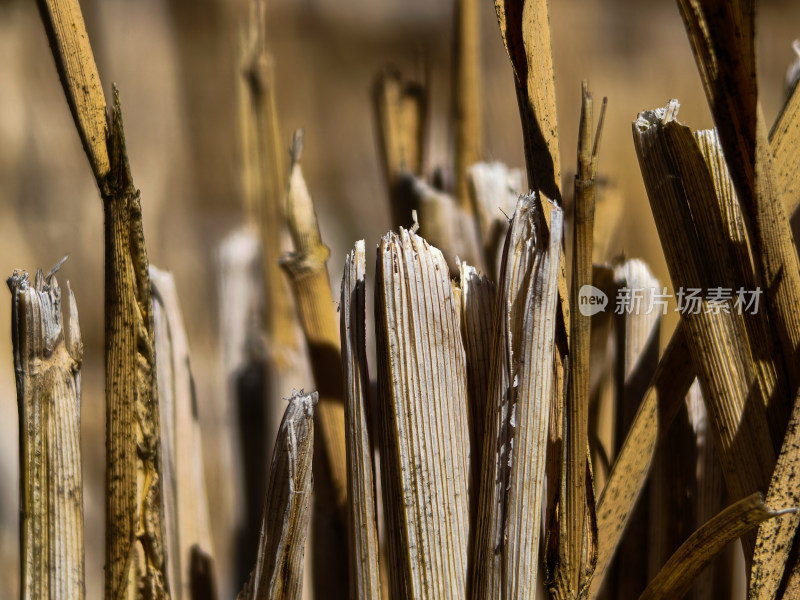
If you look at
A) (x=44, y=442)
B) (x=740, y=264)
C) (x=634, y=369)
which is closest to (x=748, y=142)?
(x=740, y=264)

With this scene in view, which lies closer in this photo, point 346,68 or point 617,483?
point 617,483

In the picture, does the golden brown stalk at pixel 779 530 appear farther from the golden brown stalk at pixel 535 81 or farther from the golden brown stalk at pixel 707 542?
the golden brown stalk at pixel 535 81

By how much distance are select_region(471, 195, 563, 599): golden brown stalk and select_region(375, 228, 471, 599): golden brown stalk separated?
0.01 m

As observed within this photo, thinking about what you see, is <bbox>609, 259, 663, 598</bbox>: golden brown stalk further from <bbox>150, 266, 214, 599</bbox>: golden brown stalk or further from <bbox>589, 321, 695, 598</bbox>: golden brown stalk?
<bbox>150, 266, 214, 599</bbox>: golden brown stalk

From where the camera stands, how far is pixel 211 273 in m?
0.49

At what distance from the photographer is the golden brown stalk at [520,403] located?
23 centimetres

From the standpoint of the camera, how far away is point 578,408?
0.78 feet

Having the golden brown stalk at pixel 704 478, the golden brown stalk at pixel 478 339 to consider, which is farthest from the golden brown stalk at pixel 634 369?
the golden brown stalk at pixel 478 339

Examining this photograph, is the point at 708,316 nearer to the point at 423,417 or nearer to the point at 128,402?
the point at 423,417

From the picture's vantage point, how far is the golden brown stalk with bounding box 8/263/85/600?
275mm

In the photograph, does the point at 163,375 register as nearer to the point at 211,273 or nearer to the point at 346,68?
the point at 211,273

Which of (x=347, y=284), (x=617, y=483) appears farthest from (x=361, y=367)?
(x=617, y=483)

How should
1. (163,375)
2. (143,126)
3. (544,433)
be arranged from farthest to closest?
(143,126) → (163,375) → (544,433)

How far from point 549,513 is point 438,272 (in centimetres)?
11
